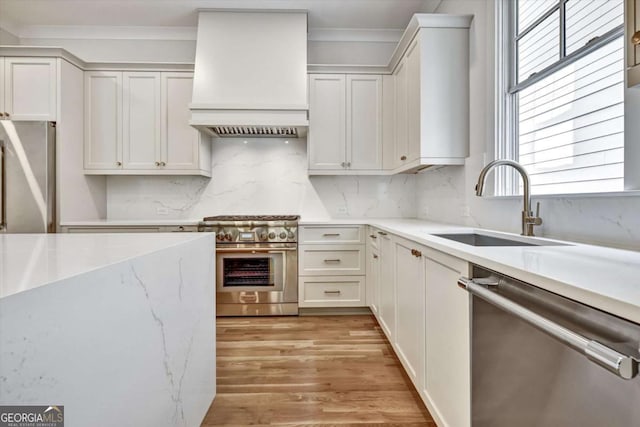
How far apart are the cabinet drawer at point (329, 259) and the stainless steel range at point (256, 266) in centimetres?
11

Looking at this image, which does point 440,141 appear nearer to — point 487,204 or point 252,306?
point 487,204

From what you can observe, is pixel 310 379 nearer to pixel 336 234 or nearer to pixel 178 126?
pixel 336 234

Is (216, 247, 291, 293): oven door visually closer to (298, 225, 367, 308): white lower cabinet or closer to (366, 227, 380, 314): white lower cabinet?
(298, 225, 367, 308): white lower cabinet

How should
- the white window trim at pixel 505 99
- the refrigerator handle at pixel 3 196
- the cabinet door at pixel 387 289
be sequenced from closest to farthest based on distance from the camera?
1. the white window trim at pixel 505 99
2. the cabinet door at pixel 387 289
3. the refrigerator handle at pixel 3 196

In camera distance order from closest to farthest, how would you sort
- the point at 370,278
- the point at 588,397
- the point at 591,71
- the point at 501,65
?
the point at 588,397 < the point at 591,71 < the point at 501,65 < the point at 370,278

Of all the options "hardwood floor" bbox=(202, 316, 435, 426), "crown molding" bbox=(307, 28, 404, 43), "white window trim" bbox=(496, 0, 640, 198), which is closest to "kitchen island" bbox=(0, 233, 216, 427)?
"hardwood floor" bbox=(202, 316, 435, 426)

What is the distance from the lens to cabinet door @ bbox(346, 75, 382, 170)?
334 centimetres

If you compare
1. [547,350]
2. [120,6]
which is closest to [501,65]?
[547,350]

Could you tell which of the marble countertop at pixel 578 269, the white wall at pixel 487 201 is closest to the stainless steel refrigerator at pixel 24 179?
the marble countertop at pixel 578 269

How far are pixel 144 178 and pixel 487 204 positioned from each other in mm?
3259

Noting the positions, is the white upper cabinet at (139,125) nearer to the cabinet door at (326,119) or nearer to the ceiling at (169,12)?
the ceiling at (169,12)

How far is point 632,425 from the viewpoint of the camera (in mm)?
872

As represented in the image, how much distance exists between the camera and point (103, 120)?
332cm

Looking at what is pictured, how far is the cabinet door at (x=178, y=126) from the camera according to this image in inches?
131
